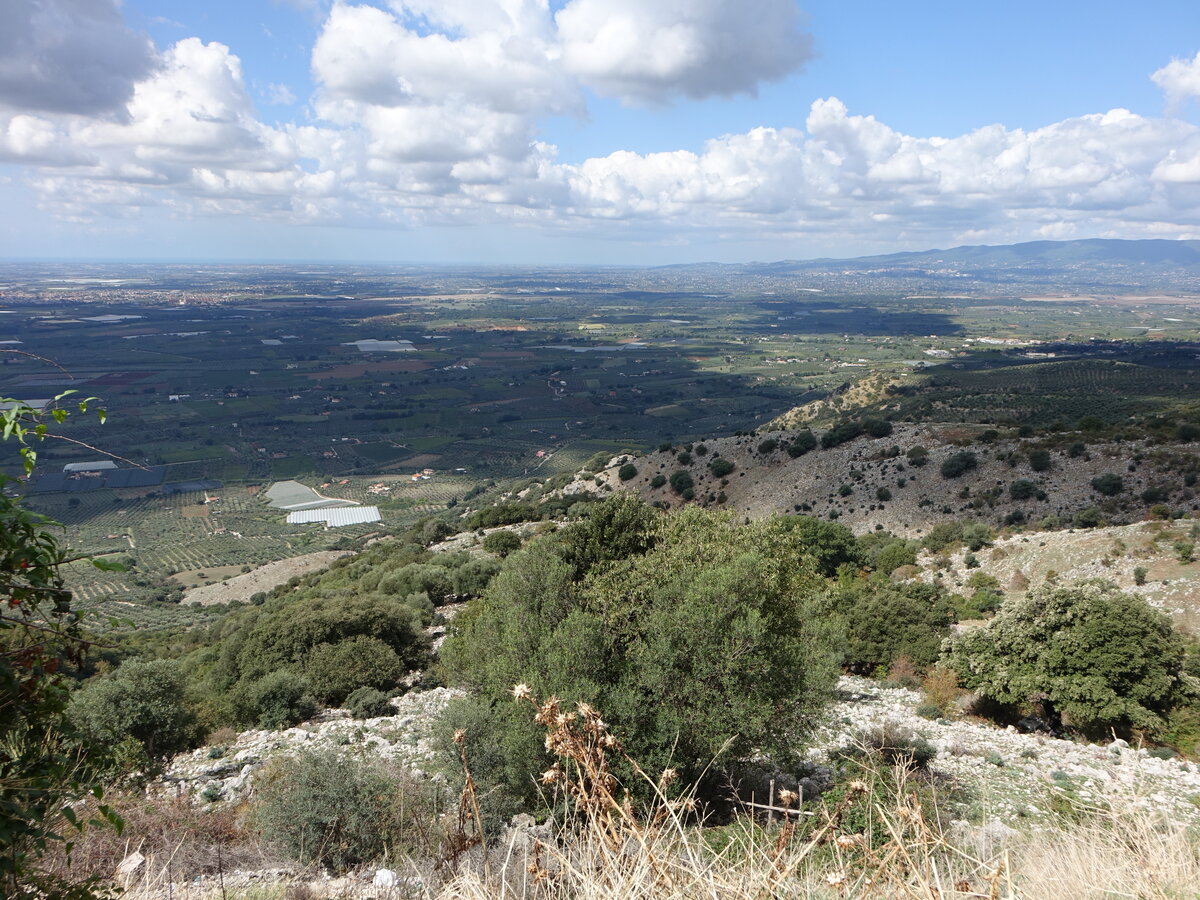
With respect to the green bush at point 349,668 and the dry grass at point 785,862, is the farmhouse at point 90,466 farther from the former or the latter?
the dry grass at point 785,862

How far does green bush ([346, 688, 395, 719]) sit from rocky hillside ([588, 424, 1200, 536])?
91.3ft

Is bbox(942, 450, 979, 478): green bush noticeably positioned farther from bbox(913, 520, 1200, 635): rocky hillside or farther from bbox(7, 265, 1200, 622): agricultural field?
bbox(7, 265, 1200, 622): agricultural field

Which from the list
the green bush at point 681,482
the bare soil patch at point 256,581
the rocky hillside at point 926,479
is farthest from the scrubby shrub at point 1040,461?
the bare soil patch at point 256,581

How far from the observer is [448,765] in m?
9.70

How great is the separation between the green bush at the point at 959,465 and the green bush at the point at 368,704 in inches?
1373

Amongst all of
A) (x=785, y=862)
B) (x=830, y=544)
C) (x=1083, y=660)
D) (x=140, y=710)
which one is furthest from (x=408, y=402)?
(x=785, y=862)

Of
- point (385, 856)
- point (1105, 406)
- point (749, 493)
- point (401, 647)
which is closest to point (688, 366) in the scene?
point (1105, 406)

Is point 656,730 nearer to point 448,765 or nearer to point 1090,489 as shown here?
point 448,765

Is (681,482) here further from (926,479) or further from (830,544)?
(830,544)

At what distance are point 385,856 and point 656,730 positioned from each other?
12.4 ft

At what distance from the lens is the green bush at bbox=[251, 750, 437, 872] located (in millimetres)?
7824

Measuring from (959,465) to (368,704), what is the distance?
118 feet

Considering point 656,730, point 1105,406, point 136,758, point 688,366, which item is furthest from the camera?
point 688,366

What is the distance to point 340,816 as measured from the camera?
8109mm
